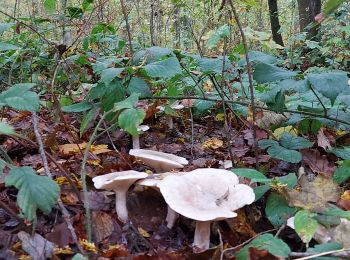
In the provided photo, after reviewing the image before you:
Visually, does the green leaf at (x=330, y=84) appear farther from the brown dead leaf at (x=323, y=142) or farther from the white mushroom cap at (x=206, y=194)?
the brown dead leaf at (x=323, y=142)

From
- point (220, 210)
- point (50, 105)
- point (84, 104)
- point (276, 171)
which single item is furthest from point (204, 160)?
point (50, 105)

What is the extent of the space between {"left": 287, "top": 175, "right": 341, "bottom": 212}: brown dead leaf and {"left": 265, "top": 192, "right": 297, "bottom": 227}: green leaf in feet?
0.13

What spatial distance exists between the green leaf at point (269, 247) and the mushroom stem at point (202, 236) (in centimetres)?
20

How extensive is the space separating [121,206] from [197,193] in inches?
15.4

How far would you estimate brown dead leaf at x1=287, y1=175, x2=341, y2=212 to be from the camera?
164cm

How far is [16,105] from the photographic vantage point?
1612 mm

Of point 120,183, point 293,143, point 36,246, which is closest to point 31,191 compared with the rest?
point 36,246

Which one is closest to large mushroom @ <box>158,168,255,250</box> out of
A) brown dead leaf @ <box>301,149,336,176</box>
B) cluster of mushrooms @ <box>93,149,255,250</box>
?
cluster of mushrooms @ <box>93,149,255,250</box>

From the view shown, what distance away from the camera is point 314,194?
5.62 feet

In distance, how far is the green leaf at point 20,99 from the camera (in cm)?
161

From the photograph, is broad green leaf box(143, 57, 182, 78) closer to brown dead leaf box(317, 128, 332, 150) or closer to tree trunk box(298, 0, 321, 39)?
brown dead leaf box(317, 128, 332, 150)

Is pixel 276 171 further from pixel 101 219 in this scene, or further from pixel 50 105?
pixel 50 105

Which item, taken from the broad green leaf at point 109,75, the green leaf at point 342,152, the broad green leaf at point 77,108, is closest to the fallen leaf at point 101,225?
the broad green leaf at point 109,75

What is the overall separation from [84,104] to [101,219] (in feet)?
3.36
